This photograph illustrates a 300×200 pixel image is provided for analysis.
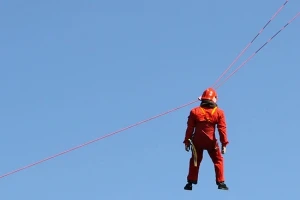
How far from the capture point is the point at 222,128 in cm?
2508

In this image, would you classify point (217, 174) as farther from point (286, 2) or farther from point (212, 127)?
point (286, 2)

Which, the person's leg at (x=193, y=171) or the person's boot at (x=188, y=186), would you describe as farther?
the person's leg at (x=193, y=171)

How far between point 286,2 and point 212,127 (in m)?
3.86

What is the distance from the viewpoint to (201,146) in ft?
83.9

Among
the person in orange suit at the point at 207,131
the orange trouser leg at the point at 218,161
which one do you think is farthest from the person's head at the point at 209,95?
the orange trouser leg at the point at 218,161

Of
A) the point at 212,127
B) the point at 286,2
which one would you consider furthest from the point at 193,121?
the point at 286,2

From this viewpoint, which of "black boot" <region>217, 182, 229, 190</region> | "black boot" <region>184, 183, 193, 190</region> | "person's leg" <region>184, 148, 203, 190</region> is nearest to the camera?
"black boot" <region>217, 182, 229, 190</region>

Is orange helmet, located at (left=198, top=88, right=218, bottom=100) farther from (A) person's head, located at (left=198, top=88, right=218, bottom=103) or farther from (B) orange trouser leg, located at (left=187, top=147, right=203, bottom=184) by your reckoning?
(B) orange trouser leg, located at (left=187, top=147, right=203, bottom=184)

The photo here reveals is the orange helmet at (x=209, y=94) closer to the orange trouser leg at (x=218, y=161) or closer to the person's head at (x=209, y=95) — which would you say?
the person's head at (x=209, y=95)

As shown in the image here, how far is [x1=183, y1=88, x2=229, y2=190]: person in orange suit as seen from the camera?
25.1 m

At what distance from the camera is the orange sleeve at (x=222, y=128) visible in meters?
25.0

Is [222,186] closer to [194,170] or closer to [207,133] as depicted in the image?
[194,170]

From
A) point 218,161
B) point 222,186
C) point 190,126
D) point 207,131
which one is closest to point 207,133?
point 207,131

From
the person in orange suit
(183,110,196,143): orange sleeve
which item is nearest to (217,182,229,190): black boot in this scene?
the person in orange suit
